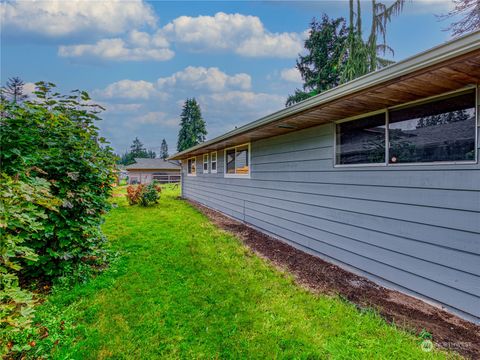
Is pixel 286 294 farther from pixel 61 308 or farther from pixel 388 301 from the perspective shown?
pixel 61 308

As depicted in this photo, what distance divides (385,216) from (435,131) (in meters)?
1.13

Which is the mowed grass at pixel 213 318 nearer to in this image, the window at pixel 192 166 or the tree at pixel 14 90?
the tree at pixel 14 90

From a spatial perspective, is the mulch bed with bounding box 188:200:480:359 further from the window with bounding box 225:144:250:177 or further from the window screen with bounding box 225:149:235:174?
the window screen with bounding box 225:149:235:174

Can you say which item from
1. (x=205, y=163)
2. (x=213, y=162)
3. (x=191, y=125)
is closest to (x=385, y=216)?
(x=213, y=162)

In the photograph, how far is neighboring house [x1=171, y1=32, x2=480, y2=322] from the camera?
2299mm

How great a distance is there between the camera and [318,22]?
20094 millimetres

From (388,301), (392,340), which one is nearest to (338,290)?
(388,301)

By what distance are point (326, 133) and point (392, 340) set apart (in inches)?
115

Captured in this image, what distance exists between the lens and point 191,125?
117ft

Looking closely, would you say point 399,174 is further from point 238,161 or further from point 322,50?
point 322,50

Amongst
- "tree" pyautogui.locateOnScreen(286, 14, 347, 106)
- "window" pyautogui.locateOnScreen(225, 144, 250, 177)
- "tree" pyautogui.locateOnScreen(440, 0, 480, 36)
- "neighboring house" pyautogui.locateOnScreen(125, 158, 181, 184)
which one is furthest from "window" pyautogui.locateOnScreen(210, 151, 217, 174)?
"neighboring house" pyautogui.locateOnScreen(125, 158, 181, 184)

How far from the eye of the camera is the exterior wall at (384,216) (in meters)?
2.37

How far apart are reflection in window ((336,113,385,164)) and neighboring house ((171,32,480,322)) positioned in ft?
0.05

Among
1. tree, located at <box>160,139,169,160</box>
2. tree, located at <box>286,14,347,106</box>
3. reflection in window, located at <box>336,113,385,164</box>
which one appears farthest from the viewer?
tree, located at <box>160,139,169,160</box>
